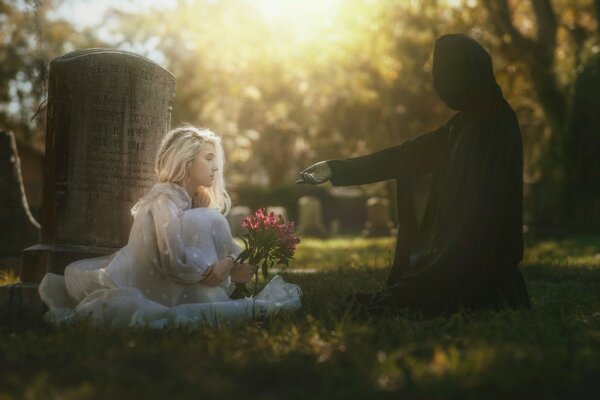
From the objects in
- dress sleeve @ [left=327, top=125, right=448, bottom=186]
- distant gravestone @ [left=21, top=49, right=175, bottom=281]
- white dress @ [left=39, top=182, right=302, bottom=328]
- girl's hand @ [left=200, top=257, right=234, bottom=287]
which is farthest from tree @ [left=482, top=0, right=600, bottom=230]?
girl's hand @ [left=200, top=257, right=234, bottom=287]

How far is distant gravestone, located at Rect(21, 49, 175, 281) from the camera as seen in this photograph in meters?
6.73

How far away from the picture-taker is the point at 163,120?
279 inches

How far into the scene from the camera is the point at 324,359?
409 cm

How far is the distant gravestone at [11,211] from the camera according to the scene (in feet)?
34.3

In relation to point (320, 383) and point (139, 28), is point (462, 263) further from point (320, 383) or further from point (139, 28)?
point (139, 28)

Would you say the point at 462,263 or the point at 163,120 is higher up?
the point at 163,120

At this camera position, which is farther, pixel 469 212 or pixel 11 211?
pixel 11 211

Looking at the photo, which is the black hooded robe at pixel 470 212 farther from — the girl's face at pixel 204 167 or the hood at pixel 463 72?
the girl's face at pixel 204 167

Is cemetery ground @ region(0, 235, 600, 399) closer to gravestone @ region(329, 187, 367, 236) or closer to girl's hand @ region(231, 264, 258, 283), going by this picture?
girl's hand @ region(231, 264, 258, 283)

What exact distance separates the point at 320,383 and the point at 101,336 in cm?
175

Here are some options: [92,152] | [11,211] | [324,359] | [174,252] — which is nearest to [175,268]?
[174,252]

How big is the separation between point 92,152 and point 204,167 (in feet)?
4.20

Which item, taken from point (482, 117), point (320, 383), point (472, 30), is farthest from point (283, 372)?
point (472, 30)

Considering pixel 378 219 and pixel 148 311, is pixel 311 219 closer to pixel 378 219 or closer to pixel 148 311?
pixel 378 219
